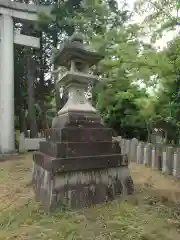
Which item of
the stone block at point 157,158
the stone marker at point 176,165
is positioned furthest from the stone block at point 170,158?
the stone block at point 157,158

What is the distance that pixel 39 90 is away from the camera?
16.6 metres

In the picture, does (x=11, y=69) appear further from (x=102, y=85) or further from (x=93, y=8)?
(x=93, y=8)

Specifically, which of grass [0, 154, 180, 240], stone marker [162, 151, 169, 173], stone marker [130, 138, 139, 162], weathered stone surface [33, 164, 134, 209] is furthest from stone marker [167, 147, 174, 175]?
weathered stone surface [33, 164, 134, 209]

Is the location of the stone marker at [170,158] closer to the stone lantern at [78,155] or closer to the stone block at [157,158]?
the stone block at [157,158]

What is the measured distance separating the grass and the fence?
4.53ft

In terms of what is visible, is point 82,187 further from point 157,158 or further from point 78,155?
point 157,158

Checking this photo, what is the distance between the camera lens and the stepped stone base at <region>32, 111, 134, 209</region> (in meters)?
4.27

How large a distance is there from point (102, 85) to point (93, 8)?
13.2ft

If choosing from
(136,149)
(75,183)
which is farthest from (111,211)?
(136,149)

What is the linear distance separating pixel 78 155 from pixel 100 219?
1.25 metres

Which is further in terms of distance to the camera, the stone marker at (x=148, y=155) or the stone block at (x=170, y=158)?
the stone marker at (x=148, y=155)

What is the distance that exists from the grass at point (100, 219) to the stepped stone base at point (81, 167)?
0.23 meters

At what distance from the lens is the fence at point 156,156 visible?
6.75m

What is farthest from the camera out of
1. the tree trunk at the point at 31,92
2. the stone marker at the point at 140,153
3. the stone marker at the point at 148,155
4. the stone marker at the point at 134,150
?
the tree trunk at the point at 31,92
